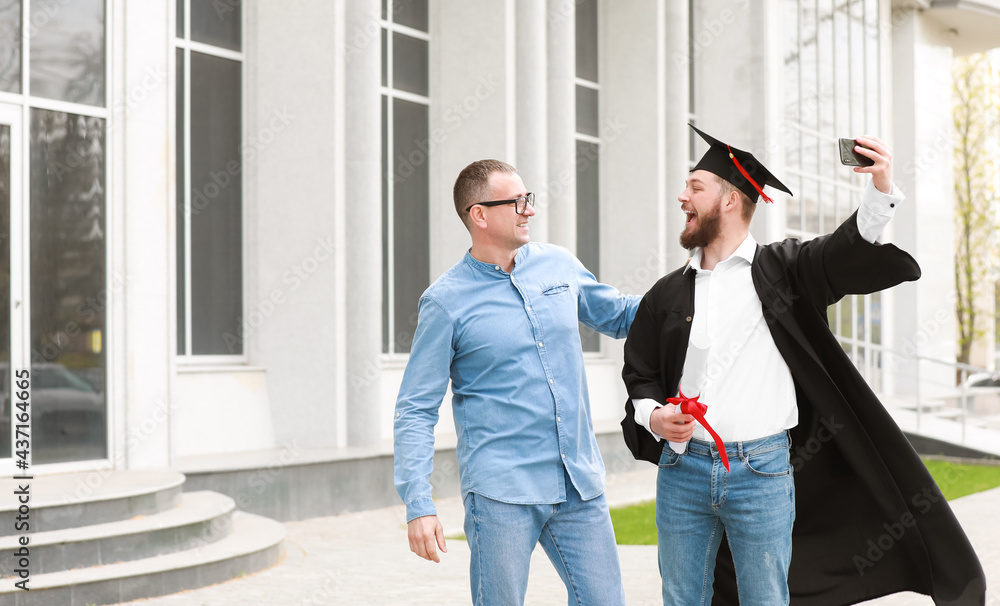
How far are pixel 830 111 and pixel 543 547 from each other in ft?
67.4

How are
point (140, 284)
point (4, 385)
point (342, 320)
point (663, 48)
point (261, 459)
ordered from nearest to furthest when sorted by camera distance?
point (4, 385)
point (140, 284)
point (261, 459)
point (342, 320)
point (663, 48)

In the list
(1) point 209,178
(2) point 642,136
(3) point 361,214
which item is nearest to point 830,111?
(2) point 642,136

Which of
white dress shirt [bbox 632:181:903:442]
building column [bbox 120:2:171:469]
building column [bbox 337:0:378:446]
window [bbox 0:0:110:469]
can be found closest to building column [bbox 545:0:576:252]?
building column [bbox 337:0:378:446]

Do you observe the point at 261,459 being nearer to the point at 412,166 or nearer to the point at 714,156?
the point at 412,166

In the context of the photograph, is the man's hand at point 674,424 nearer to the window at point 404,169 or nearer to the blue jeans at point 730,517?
the blue jeans at point 730,517

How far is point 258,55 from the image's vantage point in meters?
11.1

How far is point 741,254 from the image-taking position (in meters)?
3.41

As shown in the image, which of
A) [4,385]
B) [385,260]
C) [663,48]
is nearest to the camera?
[4,385]

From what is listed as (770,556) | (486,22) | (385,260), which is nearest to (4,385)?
(385,260)

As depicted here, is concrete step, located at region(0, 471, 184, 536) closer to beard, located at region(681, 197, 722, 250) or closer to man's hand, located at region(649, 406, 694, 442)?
man's hand, located at region(649, 406, 694, 442)

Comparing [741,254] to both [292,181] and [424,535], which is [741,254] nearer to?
[424,535]

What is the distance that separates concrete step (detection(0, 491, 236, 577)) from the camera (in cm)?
629

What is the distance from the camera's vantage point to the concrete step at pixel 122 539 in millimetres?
6293

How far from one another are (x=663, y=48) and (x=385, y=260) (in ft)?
21.0
